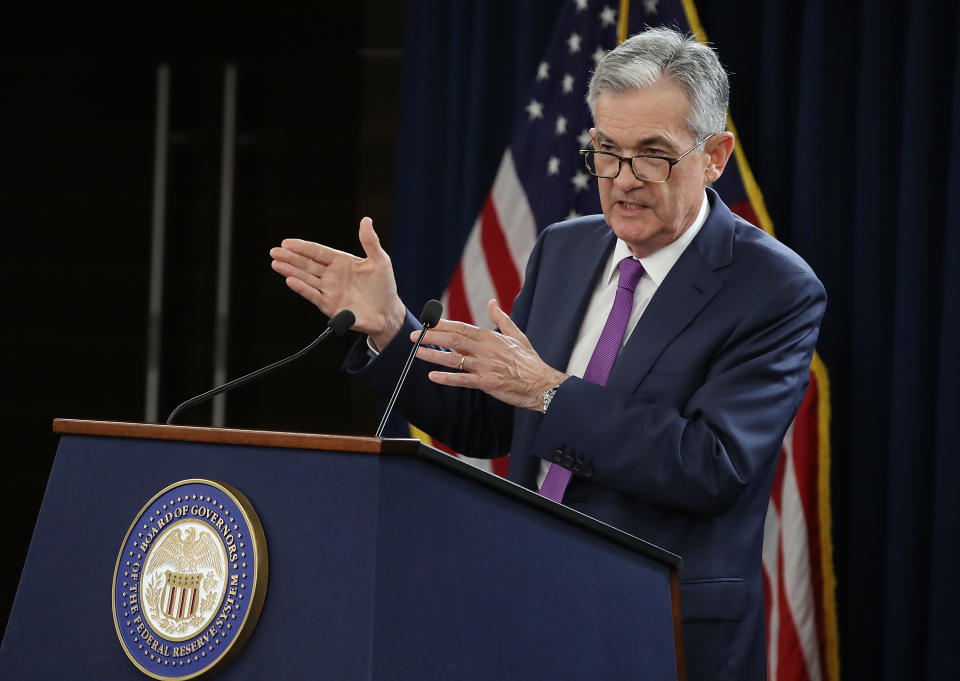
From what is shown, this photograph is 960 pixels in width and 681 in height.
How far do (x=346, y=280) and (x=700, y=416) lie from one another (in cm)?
59

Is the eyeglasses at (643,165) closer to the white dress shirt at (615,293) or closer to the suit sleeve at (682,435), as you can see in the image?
the white dress shirt at (615,293)

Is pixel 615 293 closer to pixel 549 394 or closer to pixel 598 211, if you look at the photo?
pixel 549 394

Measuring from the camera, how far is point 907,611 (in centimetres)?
270

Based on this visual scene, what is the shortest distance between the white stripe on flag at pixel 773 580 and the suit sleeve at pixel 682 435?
42.4 inches

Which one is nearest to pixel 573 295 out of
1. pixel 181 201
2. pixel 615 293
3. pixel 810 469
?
pixel 615 293

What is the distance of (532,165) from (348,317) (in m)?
1.70

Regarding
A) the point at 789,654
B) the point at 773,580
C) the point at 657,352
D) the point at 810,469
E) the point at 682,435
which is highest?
the point at 657,352

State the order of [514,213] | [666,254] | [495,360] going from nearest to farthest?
[495,360] → [666,254] → [514,213]

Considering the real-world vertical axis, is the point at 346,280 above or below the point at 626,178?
below

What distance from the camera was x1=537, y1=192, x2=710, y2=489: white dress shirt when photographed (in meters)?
1.91

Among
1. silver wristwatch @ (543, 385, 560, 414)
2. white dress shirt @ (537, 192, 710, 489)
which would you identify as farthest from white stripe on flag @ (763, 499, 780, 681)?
silver wristwatch @ (543, 385, 560, 414)

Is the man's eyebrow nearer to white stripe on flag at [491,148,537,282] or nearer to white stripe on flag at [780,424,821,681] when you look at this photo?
white stripe on flag at [780,424,821,681]

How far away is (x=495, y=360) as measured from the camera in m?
1.64

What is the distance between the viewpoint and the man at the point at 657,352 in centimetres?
165
